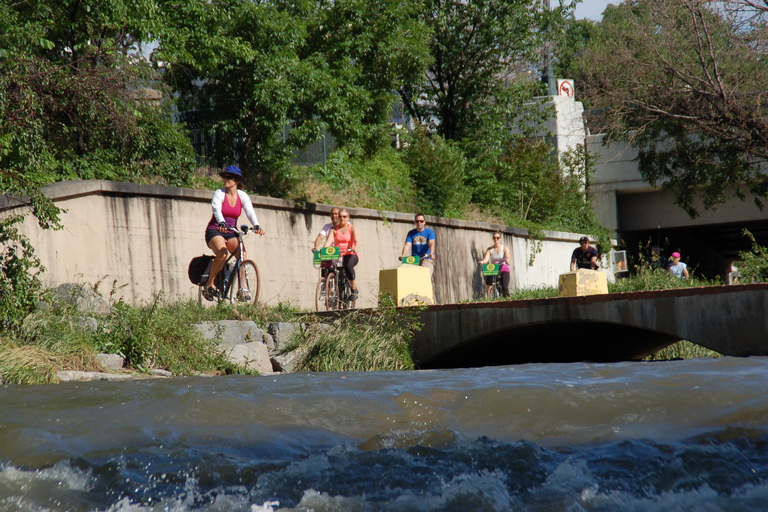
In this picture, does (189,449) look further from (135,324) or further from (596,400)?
(135,324)

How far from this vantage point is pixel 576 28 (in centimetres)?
5294

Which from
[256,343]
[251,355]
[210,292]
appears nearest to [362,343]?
[256,343]

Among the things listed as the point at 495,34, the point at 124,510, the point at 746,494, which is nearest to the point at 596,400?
the point at 746,494

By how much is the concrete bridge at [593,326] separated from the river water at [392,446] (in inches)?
109

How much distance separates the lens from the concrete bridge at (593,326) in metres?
9.76

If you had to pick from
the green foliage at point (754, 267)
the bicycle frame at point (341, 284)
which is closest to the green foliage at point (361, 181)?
the bicycle frame at point (341, 284)

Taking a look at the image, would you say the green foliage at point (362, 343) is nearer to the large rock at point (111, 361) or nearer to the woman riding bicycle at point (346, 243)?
the woman riding bicycle at point (346, 243)

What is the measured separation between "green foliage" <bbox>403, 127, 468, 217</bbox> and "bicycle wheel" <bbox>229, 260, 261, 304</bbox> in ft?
33.1

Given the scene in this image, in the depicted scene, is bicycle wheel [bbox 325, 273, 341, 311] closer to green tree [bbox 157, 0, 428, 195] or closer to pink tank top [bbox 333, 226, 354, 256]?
pink tank top [bbox 333, 226, 354, 256]

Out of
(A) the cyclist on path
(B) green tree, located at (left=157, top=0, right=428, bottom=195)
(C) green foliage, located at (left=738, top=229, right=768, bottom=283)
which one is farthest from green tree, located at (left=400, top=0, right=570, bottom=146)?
(C) green foliage, located at (left=738, top=229, right=768, bottom=283)

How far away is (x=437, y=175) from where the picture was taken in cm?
2188

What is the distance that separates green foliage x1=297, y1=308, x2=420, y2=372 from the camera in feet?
34.3

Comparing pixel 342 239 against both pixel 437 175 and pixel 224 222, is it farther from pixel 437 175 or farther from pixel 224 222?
pixel 437 175

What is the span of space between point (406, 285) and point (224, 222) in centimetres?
327
